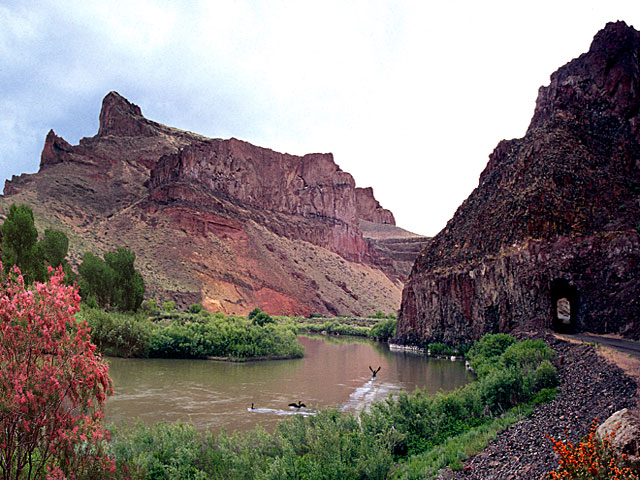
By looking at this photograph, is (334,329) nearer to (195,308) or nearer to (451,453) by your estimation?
(195,308)

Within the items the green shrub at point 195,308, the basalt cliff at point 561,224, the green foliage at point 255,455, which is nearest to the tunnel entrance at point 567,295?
the basalt cliff at point 561,224

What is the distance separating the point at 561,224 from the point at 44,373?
30380mm

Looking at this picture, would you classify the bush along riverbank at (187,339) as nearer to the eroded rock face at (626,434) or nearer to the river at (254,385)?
the river at (254,385)

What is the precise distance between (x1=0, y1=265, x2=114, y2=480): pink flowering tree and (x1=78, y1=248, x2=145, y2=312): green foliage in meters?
38.7

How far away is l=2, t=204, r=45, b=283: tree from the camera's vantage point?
35.5 meters

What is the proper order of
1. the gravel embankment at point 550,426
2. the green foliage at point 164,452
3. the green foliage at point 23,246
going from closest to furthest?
the gravel embankment at point 550,426, the green foliage at point 164,452, the green foliage at point 23,246

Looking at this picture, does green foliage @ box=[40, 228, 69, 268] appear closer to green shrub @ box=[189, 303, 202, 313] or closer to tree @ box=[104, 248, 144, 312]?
tree @ box=[104, 248, 144, 312]

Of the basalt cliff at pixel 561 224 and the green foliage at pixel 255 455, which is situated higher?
the basalt cliff at pixel 561 224

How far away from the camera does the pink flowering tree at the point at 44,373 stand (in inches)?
239

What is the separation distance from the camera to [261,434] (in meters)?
11.9

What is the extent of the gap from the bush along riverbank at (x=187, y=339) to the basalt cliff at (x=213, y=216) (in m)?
36.8

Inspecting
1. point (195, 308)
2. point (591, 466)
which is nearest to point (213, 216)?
point (195, 308)

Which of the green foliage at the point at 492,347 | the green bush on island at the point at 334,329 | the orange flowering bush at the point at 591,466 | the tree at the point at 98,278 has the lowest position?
the green bush on island at the point at 334,329

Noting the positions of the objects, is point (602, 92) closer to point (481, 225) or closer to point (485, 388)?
point (481, 225)
